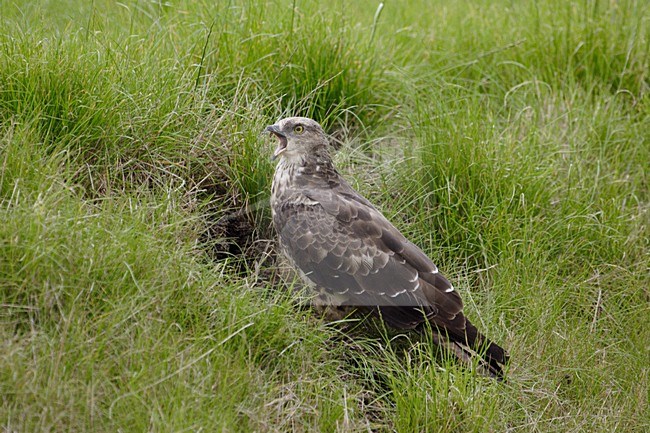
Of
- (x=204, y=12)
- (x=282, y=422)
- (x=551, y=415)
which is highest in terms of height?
(x=204, y=12)

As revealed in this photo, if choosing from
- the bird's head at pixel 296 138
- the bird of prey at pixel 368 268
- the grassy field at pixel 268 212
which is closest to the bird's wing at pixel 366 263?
the bird of prey at pixel 368 268

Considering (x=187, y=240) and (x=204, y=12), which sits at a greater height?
(x=204, y=12)

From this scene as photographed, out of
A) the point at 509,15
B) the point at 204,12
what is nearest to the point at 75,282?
the point at 204,12

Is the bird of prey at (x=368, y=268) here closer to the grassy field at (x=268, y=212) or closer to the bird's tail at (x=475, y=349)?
the bird's tail at (x=475, y=349)

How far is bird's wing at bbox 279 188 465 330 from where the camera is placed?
501 cm

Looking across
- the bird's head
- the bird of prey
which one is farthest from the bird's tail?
the bird's head

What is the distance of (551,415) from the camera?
506 centimetres

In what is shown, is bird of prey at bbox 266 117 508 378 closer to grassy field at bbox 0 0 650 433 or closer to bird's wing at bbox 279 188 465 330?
bird's wing at bbox 279 188 465 330

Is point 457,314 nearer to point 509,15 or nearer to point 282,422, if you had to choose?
point 282,422

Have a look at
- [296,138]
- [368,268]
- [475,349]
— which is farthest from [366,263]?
[296,138]

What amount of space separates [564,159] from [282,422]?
3.36 metres

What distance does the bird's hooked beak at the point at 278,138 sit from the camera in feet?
17.8

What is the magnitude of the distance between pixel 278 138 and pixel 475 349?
5.60 feet

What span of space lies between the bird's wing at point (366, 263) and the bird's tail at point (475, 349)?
0.19ft
